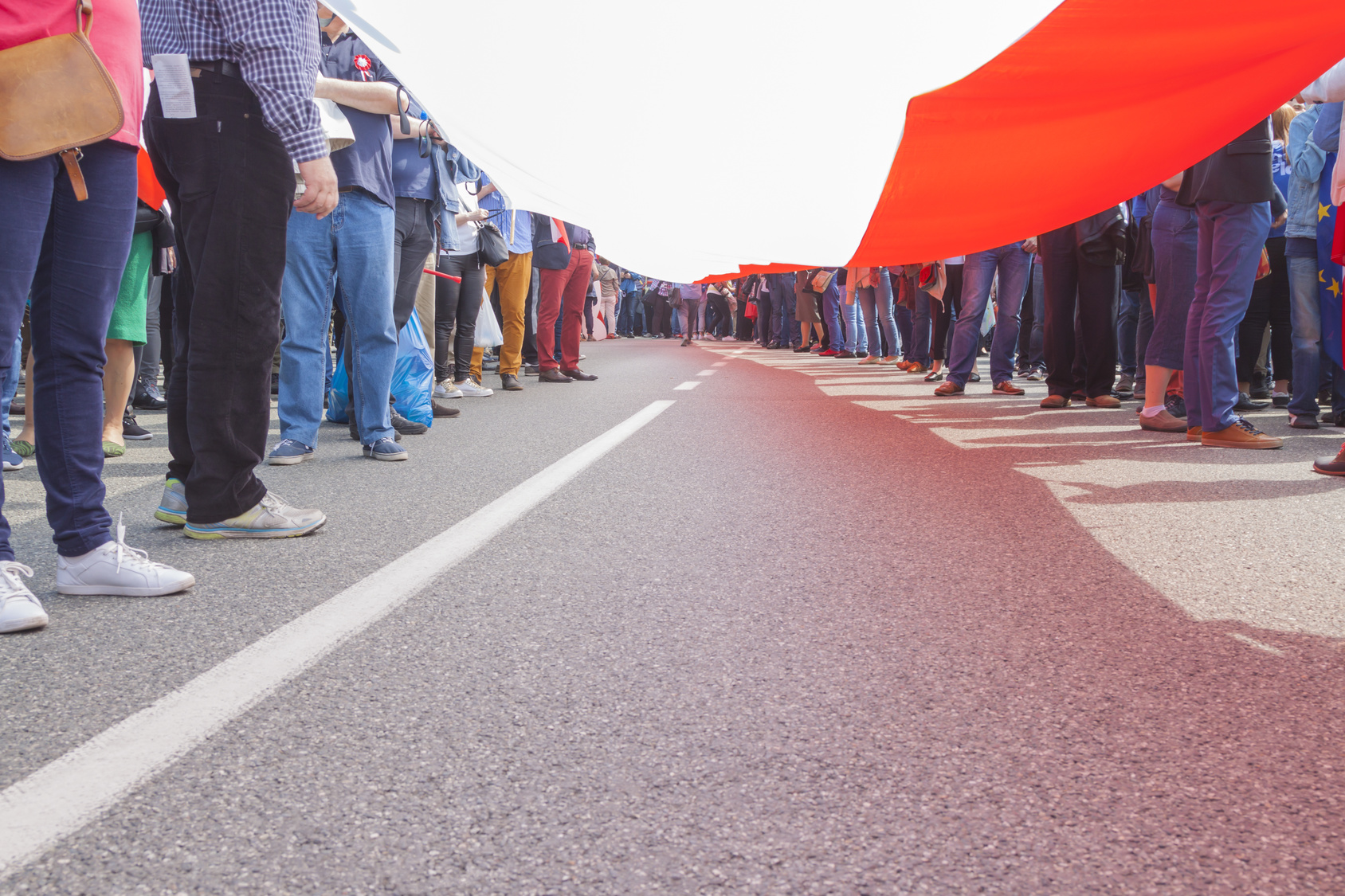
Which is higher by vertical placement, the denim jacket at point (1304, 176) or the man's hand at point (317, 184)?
the denim jacket at point (1304, 176)

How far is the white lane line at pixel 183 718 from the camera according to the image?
4.75 ft

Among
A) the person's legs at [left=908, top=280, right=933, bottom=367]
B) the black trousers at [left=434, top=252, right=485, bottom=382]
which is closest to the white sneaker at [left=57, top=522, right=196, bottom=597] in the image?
the black trousers at [left=434, top=252, right=485, bottom=382]

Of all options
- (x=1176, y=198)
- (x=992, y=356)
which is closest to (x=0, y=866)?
(x=1176, y=198)

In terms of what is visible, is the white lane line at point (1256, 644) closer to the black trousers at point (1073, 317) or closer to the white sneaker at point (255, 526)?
the white sneaker at point (255, 526)

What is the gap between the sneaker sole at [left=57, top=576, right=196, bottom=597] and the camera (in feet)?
8.49

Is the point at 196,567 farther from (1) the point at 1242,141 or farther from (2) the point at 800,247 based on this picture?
(1) the point at 1242,141

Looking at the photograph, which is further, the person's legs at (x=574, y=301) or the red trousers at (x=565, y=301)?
the person's legs at (x=574, y=301)

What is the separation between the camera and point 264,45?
9.59ft

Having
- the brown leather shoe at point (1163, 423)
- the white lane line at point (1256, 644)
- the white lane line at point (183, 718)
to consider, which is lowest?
the white lane line at point (183, 718)

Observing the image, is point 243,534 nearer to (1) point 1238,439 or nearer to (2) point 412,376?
(2) point 412,376

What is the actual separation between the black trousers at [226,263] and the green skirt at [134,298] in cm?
211

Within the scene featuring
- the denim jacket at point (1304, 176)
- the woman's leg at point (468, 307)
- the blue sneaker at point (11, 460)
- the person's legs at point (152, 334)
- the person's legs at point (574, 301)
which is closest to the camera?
the blue sneaker at point (11, 460)

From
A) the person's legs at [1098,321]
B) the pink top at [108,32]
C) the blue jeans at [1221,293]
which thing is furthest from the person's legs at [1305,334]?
the pink top at [108,32]

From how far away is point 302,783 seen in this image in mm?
1571
